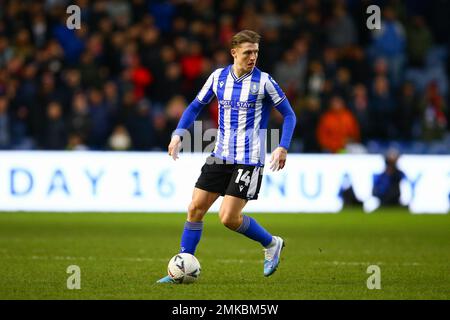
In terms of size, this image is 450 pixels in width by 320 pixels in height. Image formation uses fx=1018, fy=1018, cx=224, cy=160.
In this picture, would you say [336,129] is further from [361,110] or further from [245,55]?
[245,55]

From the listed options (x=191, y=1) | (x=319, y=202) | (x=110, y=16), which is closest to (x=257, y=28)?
(x=191, y=1)

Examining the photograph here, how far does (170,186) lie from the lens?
17.0 metres

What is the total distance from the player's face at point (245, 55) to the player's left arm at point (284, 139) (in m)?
0.45

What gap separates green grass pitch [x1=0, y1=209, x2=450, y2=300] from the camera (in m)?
8.24

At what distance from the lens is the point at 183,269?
8648 millimetres

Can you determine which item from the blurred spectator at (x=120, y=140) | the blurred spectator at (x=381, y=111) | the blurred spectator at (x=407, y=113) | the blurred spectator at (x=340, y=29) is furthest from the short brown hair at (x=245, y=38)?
the blurred spectator at (x=340, y=29)

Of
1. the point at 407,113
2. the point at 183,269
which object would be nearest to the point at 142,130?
the point at 407,113

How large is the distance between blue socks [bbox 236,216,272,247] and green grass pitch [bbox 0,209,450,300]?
14.1 inches

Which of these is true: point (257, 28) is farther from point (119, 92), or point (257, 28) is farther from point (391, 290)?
point (391, 290)

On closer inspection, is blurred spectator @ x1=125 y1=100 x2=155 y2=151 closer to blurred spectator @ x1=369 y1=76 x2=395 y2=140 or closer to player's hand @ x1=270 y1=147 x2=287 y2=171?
blurred spectator @ x1=369 y1=76 x2=395 y2=140

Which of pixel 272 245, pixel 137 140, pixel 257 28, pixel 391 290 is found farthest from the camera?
pixel 257 28

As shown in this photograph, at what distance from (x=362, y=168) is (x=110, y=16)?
259 inches

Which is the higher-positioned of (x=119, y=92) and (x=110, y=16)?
(x=110, y=16)

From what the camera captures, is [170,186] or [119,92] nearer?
[170,186]
